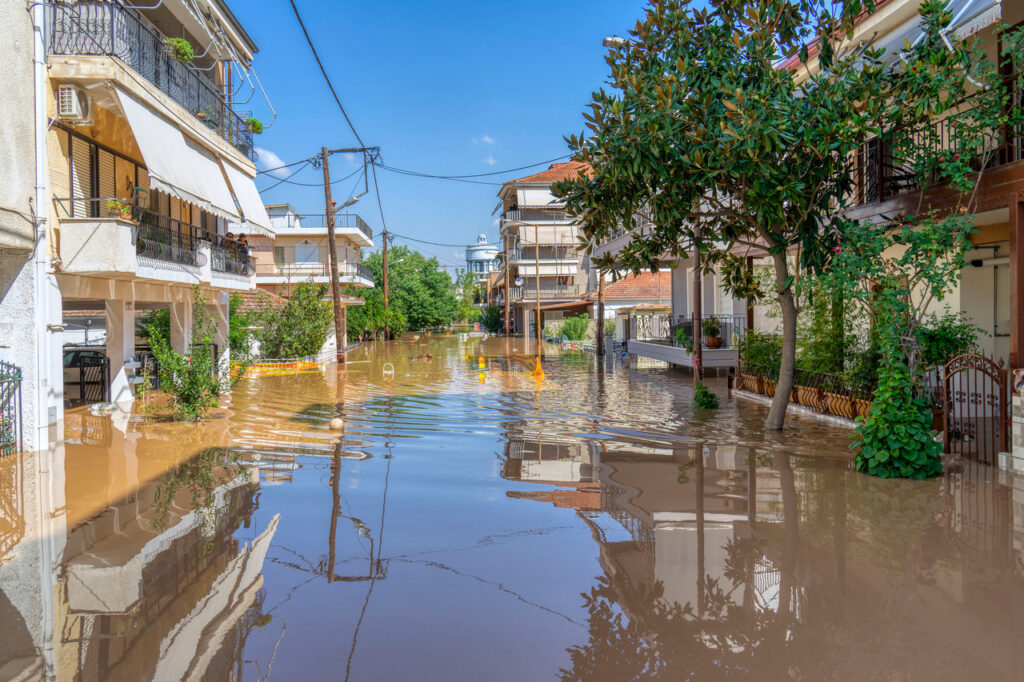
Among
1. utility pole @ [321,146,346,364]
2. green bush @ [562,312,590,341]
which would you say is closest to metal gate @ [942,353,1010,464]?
utility pole @ [321,146,346,364]

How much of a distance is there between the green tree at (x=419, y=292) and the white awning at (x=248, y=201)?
44927 mm

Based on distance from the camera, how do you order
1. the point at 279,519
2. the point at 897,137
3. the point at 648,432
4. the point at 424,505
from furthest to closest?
1. the point at 648,432
2. the point at 897,137
3. the point at 424,505
4. the point at 279,519

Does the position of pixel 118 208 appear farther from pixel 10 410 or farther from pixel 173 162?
pixel 10 410

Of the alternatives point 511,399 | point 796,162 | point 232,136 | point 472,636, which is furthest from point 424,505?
point 232,136

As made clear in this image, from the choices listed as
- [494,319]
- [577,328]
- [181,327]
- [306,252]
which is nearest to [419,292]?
[494,319]

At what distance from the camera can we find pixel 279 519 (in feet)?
26.8

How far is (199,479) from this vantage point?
1013 cm

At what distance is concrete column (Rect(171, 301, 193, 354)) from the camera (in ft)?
71.1

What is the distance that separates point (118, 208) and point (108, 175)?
1260 millimetres

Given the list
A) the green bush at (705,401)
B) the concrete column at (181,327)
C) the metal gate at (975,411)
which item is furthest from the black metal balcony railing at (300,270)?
the metal gate at (975,411)

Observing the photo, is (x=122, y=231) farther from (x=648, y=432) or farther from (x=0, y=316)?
(x=648, y=432)

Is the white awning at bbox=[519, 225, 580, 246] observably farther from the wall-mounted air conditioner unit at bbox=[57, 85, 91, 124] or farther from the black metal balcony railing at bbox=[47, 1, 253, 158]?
the wall-mounted air conditioner unit at bbox=[57, 85, 91, 124]

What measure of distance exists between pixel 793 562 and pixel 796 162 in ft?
23.4

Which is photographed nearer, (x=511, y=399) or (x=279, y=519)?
(x=279, y=519)
